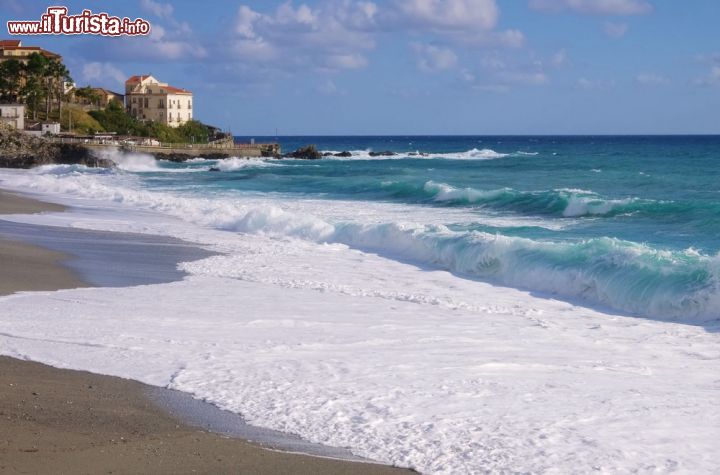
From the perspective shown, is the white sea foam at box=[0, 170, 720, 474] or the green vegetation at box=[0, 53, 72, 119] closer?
the white sea foam at box=[0, 170, 720, 474]

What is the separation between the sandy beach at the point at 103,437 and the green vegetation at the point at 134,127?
8812 centimetres

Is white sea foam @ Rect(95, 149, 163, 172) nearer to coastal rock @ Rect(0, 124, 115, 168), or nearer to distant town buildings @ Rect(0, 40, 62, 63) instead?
coastal rock @ Rect(0, 124, 115, 168)

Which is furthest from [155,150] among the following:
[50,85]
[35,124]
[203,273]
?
[203,273]

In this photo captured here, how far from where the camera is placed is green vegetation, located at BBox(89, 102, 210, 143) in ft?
305

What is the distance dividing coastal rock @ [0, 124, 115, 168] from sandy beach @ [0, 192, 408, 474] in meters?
56.7

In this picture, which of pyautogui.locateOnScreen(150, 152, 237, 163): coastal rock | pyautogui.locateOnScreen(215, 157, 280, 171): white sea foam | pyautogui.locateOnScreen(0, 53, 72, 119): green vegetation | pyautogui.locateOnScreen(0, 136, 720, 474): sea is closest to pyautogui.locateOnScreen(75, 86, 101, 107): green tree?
pyautogui.locateOnScreen(0, 53, 72, 119): green vegetation

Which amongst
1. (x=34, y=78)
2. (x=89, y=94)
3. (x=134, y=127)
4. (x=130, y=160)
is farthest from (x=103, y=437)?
(x=89, y=94)

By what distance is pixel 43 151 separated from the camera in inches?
2488

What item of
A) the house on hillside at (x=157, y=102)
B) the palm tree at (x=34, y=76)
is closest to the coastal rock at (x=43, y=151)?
the palm tree at (x=34, y=76)

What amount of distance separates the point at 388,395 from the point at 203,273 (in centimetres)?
738

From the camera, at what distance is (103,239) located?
723 inches

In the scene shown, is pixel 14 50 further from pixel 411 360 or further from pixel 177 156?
pixel 411 360

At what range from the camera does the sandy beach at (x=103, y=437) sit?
565 cm

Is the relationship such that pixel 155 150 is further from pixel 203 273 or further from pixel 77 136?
pixel 203 273
